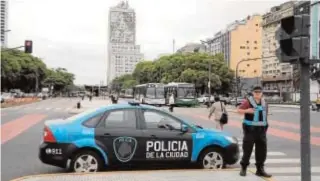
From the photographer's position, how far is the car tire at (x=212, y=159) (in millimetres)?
9836

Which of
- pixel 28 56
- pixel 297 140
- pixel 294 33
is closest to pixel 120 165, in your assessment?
pixel 294 33

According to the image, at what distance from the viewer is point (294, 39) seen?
6.43 m

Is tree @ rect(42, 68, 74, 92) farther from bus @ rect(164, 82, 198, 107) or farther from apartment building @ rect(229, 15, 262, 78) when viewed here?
bus @ rect(164, 82, 198, 107)

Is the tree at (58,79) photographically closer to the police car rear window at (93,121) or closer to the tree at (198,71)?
the tree at (198,71)

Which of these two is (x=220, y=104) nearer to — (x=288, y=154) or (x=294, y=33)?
(x=288, y=154)

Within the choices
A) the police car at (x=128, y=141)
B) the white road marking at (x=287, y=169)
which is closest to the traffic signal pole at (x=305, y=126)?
the police car at (x=128, y=141)

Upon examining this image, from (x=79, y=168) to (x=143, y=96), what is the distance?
1838 inches

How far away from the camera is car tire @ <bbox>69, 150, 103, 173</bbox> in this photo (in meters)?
9.26

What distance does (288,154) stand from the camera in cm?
1330

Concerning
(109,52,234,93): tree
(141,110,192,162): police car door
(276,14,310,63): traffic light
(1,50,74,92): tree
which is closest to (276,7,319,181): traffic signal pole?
(276,14,310,63): traffic light

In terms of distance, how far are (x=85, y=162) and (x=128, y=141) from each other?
866mm

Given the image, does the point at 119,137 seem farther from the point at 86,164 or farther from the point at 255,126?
the point at 255,126

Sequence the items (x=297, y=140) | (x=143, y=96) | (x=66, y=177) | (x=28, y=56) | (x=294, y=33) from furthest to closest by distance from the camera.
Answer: (x=28, y=56) → (x=143, y=96) → (x=297, y=140) → (x=66, y=177) → (x=294, y=33)

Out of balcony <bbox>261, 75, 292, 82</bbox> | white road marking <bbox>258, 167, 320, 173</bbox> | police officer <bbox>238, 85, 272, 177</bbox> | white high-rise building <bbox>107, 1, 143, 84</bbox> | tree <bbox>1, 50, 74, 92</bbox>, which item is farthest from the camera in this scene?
white high-rise building <bbox>107, 1, 143, 84</bbox>
